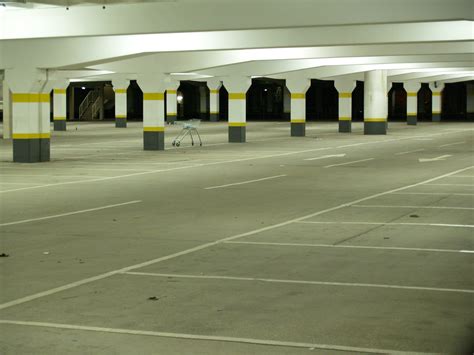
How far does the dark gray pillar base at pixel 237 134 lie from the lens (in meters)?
46.2

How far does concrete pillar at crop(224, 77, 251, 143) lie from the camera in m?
46.3

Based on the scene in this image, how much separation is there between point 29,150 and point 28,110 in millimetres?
1334

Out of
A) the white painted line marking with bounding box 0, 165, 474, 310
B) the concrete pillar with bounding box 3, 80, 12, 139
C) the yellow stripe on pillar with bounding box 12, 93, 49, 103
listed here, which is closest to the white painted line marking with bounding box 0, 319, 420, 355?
the white painted line marking with bounding box 0, 165, 474, 310

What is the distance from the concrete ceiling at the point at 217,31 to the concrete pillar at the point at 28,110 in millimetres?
424

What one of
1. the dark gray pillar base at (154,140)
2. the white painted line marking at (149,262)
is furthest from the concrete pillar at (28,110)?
the white painted line marking at (149,262)

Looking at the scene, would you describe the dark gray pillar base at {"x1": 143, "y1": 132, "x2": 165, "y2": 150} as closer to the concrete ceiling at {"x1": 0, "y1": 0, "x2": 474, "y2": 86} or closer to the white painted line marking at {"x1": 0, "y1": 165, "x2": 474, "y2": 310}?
the concrete ceiling at {"x1": 0, "y1": 0, "x2": 474, "y2": 86}

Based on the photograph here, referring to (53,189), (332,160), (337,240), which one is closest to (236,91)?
(332,160)

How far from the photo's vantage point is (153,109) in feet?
128

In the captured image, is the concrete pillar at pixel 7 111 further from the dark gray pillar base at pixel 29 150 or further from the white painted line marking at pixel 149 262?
the white painted line marking at pixel 149 262

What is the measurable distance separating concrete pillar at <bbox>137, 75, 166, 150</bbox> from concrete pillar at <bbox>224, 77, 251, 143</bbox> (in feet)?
24.6

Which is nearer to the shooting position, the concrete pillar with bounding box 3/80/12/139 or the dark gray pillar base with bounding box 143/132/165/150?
the dark gray pillar base with bounding box 143/132/165/150

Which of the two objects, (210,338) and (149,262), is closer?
(210,338)

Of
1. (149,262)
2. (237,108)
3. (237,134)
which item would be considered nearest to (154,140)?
(237,134)

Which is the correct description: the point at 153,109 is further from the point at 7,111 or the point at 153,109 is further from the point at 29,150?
the point at 7,111
